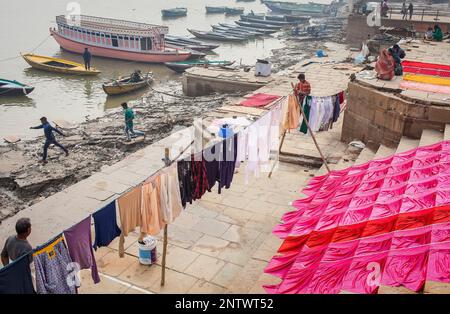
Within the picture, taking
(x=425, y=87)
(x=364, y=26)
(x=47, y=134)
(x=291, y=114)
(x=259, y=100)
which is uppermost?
(x=364, y=26)

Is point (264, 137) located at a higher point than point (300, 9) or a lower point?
lower

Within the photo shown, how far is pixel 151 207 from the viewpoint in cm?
669

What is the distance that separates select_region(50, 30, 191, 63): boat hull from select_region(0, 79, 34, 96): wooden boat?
35.2 ft

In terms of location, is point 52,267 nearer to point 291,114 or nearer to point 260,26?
point 291,114

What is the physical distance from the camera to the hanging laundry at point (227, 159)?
8461 mm

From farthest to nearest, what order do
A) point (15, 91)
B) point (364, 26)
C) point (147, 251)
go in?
1. point (364, 26)
2. point (15, 91)
3. point (147, 251)

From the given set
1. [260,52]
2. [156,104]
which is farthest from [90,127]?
[260,52]

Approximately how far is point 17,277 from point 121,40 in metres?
30.7

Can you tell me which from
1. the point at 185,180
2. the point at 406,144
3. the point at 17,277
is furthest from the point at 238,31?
the point at 17,277

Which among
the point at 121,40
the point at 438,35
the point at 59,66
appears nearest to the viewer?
the point at 438,35

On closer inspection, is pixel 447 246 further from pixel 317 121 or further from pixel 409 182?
pixel 317 121

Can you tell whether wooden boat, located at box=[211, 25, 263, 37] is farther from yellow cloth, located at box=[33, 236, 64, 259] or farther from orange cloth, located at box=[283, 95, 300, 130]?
yellow cloth, located at box=[33, 236, 64, 259]

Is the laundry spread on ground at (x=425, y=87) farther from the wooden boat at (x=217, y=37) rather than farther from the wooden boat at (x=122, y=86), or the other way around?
the wooden boat at (x=217, y=37)

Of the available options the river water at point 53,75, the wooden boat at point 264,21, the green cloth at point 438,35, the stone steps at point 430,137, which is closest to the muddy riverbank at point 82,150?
the river water at point 53,75
